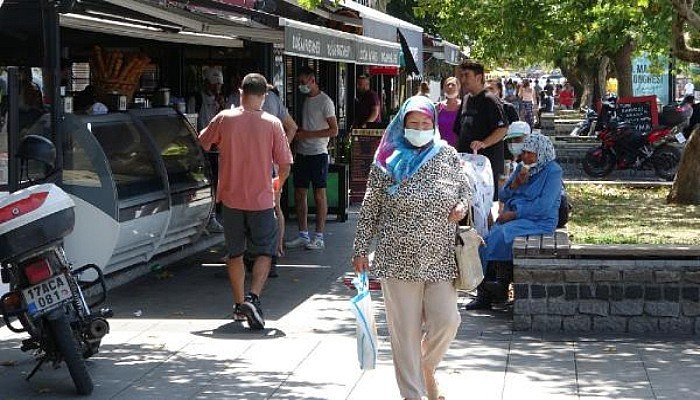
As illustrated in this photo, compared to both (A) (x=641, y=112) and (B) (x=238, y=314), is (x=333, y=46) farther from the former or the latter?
(A) (x=641, y=112)

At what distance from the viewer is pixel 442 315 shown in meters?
6.50

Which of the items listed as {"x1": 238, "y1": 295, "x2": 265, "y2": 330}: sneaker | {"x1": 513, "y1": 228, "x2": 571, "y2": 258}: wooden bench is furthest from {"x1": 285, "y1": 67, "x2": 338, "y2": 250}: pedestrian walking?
{"x1": 513, "y1": 228, "x2": 571, "y2": 258}: wooden bench

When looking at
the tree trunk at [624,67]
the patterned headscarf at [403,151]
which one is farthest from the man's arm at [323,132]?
the tree trunk at [624,67]

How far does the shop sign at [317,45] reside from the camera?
12242 mm

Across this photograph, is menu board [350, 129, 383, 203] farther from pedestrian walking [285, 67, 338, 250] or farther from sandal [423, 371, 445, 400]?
sandal [423, 371, 445, 400]

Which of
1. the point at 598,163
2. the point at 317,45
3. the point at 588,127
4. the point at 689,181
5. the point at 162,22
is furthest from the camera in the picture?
the point at 588,127

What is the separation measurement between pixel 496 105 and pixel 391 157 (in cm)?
462

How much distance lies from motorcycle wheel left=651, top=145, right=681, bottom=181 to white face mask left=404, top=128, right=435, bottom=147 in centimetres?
1689

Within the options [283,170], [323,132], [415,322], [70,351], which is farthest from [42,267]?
[323,132]

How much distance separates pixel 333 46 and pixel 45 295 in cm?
735

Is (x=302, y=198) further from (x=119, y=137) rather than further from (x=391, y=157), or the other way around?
(x=391, y=157)

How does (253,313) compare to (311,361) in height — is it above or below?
above

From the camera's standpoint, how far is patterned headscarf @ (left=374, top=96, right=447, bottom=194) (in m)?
→ 6.45

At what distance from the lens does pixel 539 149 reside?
946 centimetres
